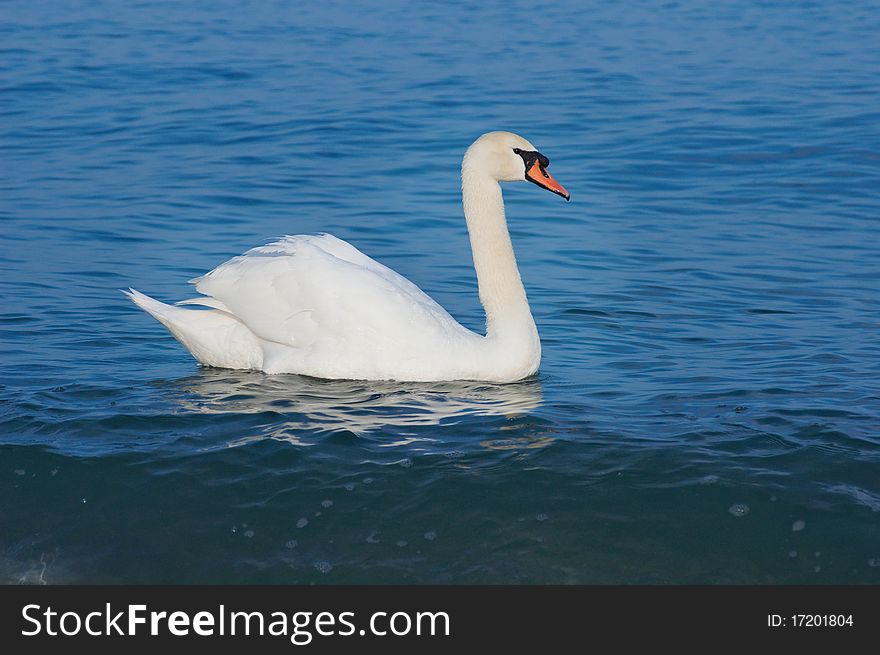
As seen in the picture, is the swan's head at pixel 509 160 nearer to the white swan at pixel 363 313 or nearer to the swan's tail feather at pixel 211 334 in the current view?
the white swan at pixel 363 313

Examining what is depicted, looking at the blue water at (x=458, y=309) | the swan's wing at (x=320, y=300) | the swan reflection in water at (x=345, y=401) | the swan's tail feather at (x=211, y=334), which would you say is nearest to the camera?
the blue water at (x=458, y=309)

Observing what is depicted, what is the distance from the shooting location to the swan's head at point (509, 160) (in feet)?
27.2

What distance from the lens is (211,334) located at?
824cm

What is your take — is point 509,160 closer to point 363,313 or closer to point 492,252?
point 492,252

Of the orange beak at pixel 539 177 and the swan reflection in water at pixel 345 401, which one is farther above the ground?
the orange beak at pixel 539 177

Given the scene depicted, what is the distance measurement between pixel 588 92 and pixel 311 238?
10.6 meters

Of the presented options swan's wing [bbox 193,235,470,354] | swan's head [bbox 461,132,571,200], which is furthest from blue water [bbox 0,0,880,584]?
swan's head [bbox 461,132,571,200]

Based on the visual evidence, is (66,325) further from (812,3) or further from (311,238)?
(812,3)

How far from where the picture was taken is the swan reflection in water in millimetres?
7008

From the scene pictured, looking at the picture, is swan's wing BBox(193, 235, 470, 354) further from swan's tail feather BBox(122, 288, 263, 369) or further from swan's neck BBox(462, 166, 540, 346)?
swan's neck BBox(462, 166, 540, 346)

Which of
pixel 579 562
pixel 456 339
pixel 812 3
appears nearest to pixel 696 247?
pixel 456 339

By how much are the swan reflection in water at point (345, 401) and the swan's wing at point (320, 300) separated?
0.89 feet

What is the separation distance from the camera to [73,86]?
19.2m

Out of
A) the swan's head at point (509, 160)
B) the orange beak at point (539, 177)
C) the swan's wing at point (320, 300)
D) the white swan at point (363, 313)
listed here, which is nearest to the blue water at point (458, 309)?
the white swan at point (363, 313)
